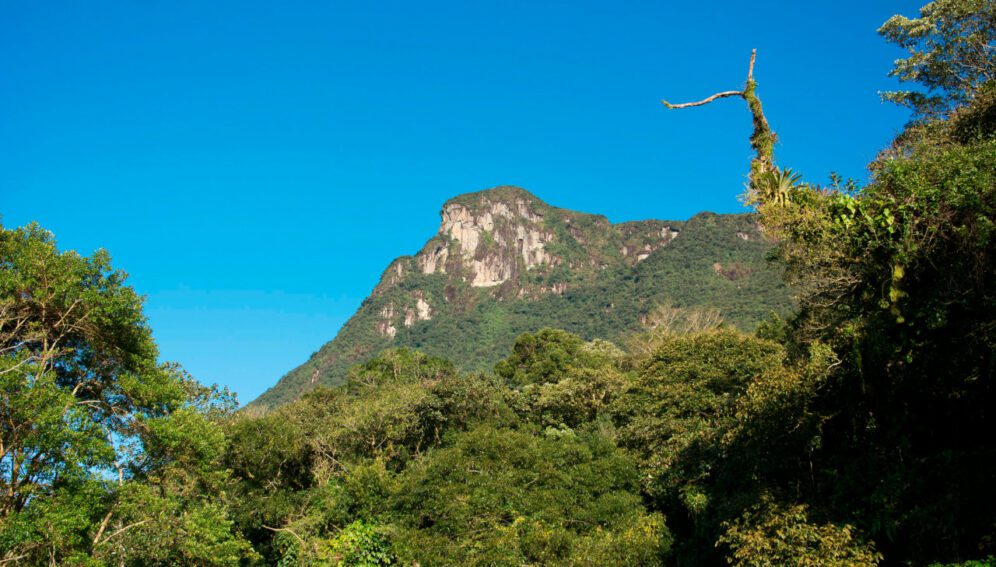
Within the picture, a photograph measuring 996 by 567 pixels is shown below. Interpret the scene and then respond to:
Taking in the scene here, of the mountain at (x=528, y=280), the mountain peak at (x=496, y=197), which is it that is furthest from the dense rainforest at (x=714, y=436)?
the mountain peak at (x=496, y=197)

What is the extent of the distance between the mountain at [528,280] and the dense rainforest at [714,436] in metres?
78.5

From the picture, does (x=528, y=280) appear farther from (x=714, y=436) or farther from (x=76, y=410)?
(x=76, y=410)

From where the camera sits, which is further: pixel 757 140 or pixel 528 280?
pixel 528 280

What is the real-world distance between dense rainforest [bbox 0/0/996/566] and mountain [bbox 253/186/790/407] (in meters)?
78.5

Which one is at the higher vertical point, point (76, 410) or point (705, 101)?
point (705, 101)

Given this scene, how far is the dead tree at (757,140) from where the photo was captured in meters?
9.52

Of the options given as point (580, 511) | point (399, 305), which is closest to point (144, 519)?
point (580, 511)

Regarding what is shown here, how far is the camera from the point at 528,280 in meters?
170

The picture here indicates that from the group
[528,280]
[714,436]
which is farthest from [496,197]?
[714,436]

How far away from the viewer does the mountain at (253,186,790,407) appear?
123 m

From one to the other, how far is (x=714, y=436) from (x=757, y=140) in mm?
7324

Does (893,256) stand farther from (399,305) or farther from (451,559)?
(399,305)

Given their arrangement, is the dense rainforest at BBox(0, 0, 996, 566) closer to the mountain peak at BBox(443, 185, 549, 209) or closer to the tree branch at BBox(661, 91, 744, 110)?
the tree branch at BBox(661, 91, 744, 110)

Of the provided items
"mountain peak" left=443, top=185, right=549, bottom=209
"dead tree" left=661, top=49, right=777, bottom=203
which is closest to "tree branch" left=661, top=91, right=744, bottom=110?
"dead tree" left=661, top=49, right=777, bottom=203
